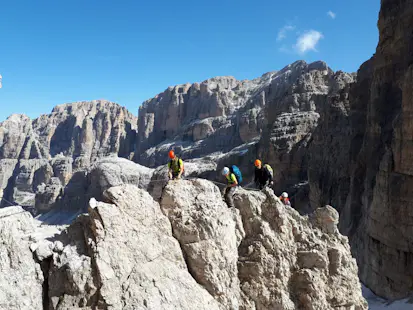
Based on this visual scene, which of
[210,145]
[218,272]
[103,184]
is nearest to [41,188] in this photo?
[103,184]

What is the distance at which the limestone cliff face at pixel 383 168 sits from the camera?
17125 millimetres

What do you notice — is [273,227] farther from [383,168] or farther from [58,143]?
[58,143]

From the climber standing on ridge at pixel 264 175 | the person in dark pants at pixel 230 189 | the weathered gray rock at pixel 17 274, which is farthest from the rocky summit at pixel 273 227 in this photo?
the climber standing on ridge at pixel 264 175

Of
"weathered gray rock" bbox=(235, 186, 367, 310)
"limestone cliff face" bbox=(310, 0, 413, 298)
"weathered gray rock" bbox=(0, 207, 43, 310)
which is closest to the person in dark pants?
"weathered gray rock" bbox=(235, 186, 367, 310)

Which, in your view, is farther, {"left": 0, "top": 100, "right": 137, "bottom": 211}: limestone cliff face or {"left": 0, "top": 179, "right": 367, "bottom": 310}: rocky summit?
{"left": 0, "top": 100, "right": 137, "bottom": 211}: limestone cliff face

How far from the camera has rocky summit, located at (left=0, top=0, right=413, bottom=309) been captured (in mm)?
5629

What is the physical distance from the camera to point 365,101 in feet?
89.7

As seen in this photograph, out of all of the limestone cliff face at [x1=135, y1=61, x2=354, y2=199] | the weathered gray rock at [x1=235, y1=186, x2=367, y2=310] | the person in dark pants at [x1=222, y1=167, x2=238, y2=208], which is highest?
the limestone cliff face at [x1=135, y1=61, x2=354, y2=199]

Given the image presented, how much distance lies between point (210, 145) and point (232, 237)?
6564 cm

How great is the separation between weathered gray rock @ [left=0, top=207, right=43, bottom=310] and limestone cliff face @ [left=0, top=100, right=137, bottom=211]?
251ft

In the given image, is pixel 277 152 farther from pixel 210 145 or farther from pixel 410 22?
pixel 210 145

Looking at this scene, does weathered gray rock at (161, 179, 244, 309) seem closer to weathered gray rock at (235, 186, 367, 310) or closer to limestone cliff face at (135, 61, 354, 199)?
weathered gray rock at (235, 186, 367, 310)

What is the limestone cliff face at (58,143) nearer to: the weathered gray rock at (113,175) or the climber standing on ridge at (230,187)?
the weathered gray rock at (113,175)

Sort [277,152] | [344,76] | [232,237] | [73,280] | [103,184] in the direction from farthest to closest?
[103,184] → [344,76] → [277,152] → [232,237] → [73,280]
